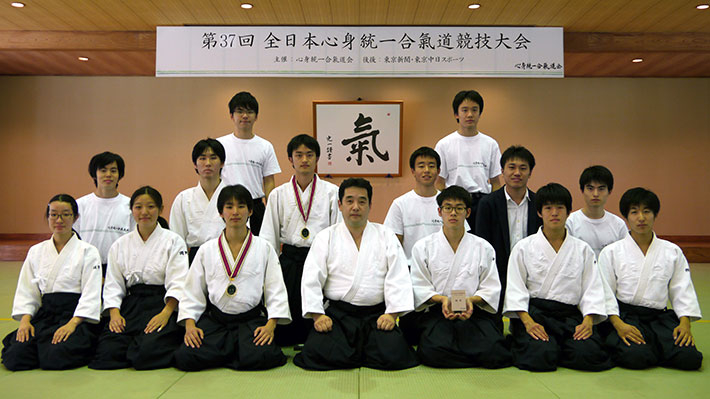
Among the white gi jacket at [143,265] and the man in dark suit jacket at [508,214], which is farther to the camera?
the man in dark suit jacket at [508,214]

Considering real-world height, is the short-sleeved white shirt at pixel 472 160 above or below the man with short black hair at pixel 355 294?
above

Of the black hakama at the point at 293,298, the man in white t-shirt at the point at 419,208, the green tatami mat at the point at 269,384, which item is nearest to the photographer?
the green tatami mat at the point at 269,384

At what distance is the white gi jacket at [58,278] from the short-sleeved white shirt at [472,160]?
117 inches

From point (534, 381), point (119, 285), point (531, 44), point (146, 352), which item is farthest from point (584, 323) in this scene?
point (531, 44)

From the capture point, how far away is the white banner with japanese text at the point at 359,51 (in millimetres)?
6266

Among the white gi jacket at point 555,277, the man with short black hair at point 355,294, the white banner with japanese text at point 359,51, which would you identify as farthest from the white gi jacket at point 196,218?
the white banner with japanese text at point 359,51

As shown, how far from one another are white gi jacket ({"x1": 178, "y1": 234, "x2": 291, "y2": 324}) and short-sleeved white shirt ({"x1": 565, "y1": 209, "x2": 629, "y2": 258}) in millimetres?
2358

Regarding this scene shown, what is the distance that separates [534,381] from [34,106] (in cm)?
902

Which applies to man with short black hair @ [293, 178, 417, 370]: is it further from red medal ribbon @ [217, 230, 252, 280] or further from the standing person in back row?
the standing person in back row

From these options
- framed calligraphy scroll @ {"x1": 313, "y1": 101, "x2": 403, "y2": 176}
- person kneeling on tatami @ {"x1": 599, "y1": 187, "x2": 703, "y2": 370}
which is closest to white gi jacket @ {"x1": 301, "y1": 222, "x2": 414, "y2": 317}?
person kneeling on tatami @ {"x1": 599, "y1": 187, "x2": 703, "y2": 370}

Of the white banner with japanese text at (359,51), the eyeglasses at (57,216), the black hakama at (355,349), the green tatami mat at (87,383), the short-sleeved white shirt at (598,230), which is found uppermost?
the white banner with japanese text at (359,51)

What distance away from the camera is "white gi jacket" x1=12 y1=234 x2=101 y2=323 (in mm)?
3598

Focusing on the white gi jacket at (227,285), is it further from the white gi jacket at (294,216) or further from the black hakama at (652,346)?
the black hakama at (652,346)

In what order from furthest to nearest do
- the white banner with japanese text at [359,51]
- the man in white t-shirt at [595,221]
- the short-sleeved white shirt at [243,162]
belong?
the white banner with japanese text at [359,51] → the short-sleeved white shirt at [243,162] → the man in white t-shirt at [595,221]
